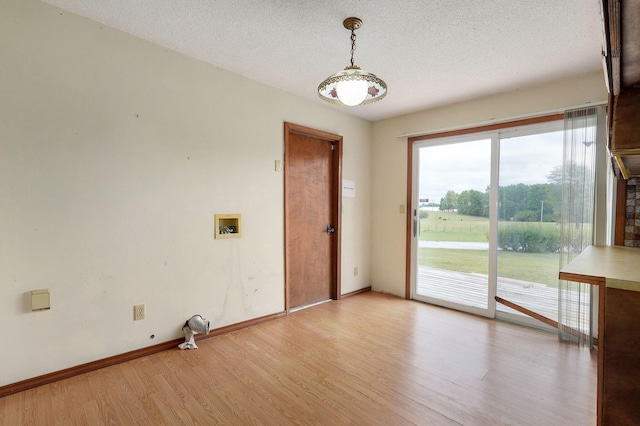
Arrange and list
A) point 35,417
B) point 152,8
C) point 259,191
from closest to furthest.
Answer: point 35,417 < point 152,8 < point 259,191

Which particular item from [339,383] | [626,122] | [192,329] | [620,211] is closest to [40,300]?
[192,329]

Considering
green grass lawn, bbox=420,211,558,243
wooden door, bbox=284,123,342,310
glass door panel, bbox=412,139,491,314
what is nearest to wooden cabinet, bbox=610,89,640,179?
green grass lawn, bbox=420,211,558,243

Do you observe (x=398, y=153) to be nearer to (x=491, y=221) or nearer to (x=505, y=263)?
(x=491, y=221)

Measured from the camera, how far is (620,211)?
8.05 feet

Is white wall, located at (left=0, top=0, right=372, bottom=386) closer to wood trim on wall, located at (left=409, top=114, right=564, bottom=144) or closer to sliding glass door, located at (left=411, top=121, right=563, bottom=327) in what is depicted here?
wood trim on wall, located at (left=409, top=114, right=564, bottom=144)

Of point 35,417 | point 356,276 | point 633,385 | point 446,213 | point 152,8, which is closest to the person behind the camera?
point 633,385

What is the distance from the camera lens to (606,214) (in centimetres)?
255

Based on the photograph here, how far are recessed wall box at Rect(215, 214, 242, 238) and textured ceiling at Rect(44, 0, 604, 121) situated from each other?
1.36 meters

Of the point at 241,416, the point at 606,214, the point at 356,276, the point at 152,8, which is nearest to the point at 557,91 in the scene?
the point at 606,214

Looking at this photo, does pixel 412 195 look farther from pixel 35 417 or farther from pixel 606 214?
pixel 35 417

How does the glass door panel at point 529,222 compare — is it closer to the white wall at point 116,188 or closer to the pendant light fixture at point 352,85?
the pendant light fixture at point 352,85

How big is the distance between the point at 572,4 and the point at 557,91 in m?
1.28

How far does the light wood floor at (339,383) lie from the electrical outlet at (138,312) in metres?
0.33

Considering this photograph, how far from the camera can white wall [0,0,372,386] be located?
6.07 ft
